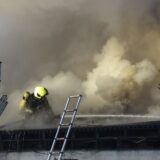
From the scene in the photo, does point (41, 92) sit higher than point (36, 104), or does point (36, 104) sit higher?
point (41, 92)

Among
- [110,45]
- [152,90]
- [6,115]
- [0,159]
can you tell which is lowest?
[0,159]

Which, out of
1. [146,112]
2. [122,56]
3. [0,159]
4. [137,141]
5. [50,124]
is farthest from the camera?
[122,56]

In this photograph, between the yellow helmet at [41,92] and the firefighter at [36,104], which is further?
the firefighter at [36,104]

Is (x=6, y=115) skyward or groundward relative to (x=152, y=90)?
groundward

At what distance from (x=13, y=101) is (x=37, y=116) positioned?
9.55 metres

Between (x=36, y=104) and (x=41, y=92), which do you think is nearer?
(x=41, y=92)

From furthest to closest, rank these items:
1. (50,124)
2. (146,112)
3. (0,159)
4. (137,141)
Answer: (146,112), (50,124), (0,159), (137,141)

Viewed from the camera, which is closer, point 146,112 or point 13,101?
point 146,112

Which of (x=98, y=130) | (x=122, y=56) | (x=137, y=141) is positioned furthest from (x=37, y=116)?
(x=122, y=56)

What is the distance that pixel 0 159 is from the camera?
22.4 m

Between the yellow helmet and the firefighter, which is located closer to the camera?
the yellow helmet

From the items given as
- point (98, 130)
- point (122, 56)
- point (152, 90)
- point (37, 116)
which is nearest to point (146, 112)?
point (152, 90)

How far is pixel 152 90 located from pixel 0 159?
14837 millimetres

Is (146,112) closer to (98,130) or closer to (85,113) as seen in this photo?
(85,113)
